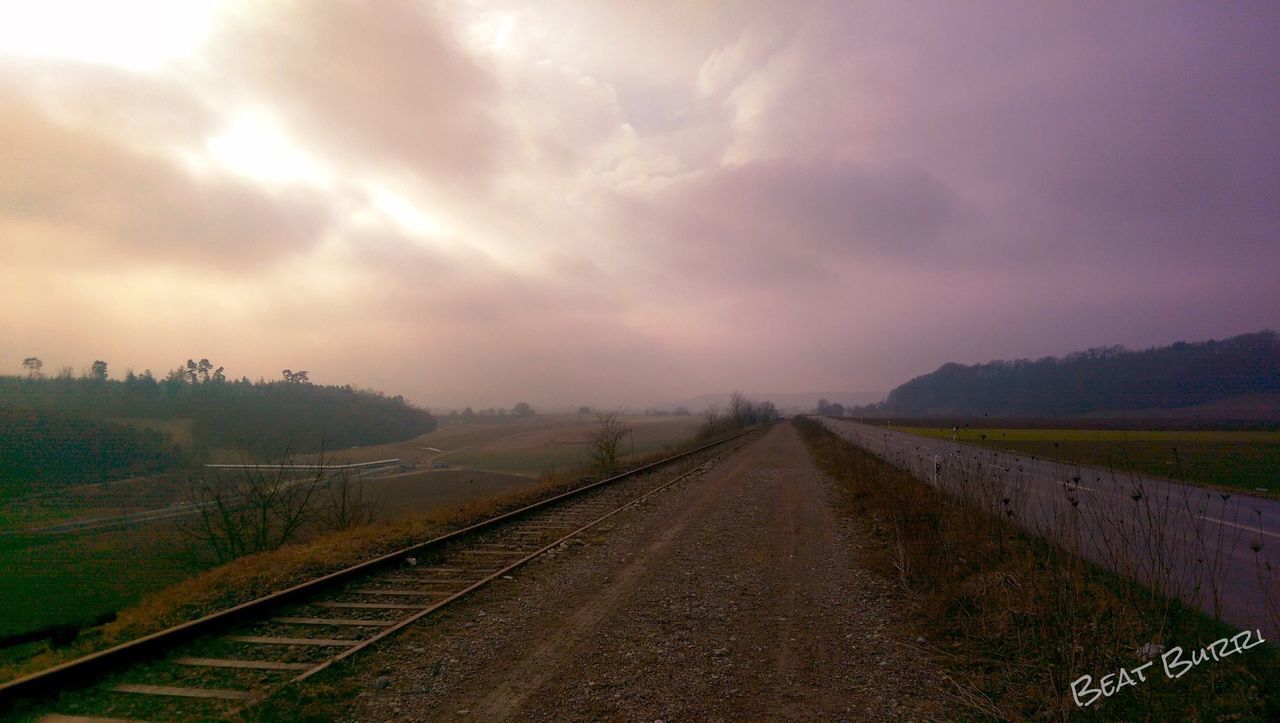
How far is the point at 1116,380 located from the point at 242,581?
5156 inches

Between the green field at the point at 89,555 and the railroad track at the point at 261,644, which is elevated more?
the railroad track at the point at 261,644

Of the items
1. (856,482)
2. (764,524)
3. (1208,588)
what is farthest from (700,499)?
(1208,588)

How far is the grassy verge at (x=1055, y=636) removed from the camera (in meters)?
3.70

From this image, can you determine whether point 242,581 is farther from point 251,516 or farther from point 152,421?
point 152,421

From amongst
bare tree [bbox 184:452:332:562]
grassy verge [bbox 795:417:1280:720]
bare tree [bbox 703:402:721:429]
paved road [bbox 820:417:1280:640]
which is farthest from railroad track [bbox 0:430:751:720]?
bare tree [bbox 703:402:721:429]

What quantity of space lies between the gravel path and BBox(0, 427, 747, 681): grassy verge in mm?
2962

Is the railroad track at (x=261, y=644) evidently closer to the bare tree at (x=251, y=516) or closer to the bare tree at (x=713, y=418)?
the bare tree at (x=251, y=516)

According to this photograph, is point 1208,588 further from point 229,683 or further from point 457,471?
point 457,471

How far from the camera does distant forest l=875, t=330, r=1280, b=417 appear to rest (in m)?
68.8

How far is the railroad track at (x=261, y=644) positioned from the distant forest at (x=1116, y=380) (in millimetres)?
36770

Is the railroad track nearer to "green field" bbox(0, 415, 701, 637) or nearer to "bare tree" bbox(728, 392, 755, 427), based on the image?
"green field" bbox(0, 415, 701, 637)

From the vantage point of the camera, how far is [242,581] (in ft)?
24.8

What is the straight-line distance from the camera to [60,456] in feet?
67.4

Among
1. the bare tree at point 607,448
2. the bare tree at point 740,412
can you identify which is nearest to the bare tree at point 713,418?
the bare tree at point 740,412
